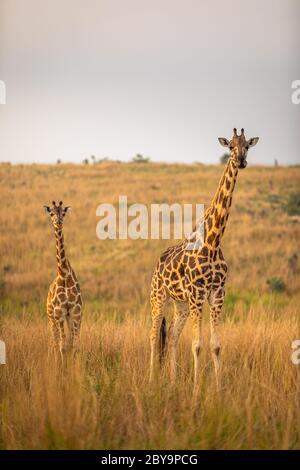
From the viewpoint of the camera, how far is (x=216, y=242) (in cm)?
826

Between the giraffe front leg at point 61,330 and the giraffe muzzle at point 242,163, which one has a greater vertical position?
the giraffe muzzle at point 242,163

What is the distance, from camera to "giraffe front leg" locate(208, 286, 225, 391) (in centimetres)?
812

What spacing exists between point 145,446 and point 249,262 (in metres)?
18.3

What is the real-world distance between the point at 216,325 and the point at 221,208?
1186mm

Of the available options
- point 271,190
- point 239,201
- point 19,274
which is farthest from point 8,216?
point 271,190

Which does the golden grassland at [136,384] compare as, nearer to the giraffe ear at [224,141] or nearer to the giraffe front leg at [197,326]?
the giraffe front leg at [197,326]

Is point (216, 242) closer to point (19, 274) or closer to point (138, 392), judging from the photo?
point (138, 392)

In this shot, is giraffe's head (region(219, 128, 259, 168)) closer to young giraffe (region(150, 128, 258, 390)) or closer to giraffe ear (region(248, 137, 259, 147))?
young giraffe (region(150, 128, 258, 390))

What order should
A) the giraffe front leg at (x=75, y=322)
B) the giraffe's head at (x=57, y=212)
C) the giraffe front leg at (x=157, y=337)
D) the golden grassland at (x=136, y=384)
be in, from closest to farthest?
the golden grassland at (x=136, y=384) → the giraffe's head at (x=57, y=212) → the giraffe front leg at (x=157, y=337) → the giraffe front leg at (x=75, y=322)

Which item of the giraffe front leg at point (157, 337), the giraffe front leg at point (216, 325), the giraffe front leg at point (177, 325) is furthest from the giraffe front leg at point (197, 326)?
the giraffe front leg at point (157, 337)

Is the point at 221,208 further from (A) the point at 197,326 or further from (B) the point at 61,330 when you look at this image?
(B) the point at 61,330

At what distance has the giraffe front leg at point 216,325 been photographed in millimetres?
8125

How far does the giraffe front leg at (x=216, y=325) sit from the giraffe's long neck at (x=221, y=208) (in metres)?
0.50
